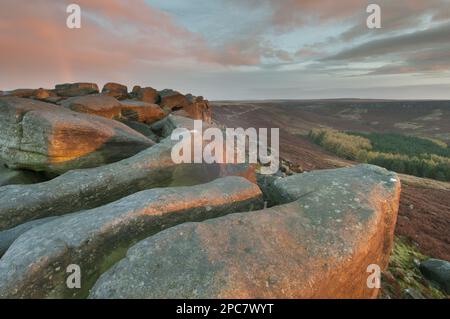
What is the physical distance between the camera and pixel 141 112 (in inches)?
729

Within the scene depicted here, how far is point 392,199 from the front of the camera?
7.61 meters

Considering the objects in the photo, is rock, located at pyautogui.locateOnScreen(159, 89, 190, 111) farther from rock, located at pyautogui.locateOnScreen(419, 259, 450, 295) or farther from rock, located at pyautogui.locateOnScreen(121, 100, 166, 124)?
rock, located at pyautogui.locateOnScreen(419, 259, 450, 295)

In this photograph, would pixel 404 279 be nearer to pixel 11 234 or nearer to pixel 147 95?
pixel 11 234

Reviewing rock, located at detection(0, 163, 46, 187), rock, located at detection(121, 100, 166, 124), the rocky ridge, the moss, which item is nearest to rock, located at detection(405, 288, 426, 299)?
the moss

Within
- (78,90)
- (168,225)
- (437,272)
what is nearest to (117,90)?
(78,90)

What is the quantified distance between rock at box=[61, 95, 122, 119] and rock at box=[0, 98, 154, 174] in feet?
13.7

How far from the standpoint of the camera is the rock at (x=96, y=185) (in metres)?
7.45

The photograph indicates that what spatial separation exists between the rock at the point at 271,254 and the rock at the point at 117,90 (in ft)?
66.6

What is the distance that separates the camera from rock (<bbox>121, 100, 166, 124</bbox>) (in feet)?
57.9

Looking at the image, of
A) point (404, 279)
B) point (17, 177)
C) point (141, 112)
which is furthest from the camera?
point (141, 112)

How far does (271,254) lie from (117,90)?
939 inches

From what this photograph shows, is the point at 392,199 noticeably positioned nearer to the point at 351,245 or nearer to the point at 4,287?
the point at 351,245
